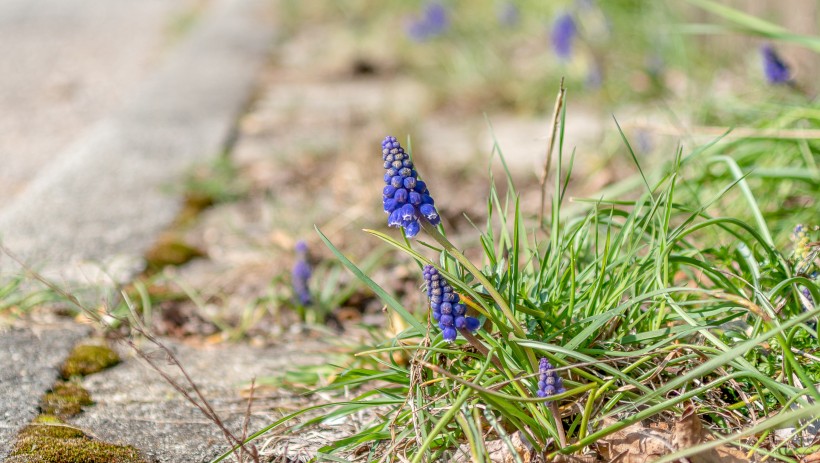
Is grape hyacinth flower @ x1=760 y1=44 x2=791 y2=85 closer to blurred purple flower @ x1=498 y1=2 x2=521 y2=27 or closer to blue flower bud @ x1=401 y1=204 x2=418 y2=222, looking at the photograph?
blue flower bud @ x1=401 y1=204 x2=418 y2=222

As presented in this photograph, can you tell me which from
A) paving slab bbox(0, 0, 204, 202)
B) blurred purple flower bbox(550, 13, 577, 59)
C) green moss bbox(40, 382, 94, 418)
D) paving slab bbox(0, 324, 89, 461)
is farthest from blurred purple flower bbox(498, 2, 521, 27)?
green moss bbox(40, 382, 94, 418)

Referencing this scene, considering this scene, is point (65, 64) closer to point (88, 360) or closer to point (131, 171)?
point (131, 171)

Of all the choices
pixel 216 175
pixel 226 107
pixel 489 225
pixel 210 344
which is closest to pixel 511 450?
pixel 489 225

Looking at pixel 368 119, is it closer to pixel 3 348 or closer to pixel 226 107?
pixel 226 107

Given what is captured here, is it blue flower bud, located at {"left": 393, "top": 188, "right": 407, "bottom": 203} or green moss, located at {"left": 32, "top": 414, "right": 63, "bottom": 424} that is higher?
blue flower bud, located at {"left": 393, "top": 188, "right": 407, "bottom": 203}

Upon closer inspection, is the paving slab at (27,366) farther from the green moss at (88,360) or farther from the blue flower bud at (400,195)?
the blue flower bud at (400,195)

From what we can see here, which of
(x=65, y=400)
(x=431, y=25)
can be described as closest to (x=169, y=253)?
(x=65, y=400)
